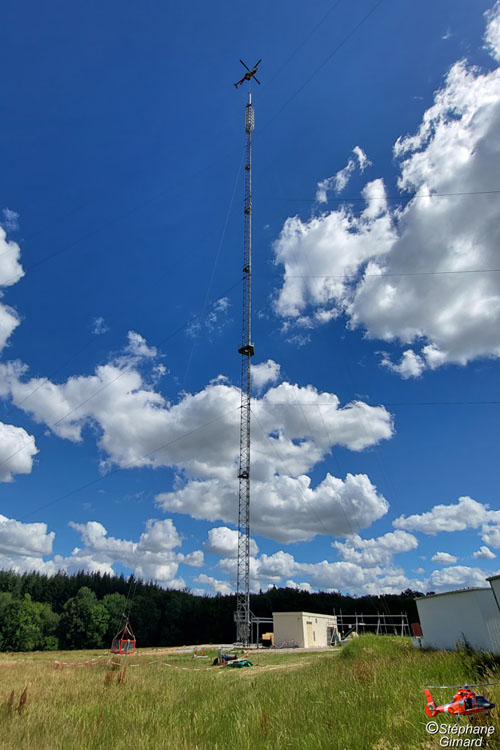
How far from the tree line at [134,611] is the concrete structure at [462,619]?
5390 cm

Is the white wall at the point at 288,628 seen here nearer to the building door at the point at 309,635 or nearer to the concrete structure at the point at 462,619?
the building door at the point at 309,635

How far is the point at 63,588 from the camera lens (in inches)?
3853

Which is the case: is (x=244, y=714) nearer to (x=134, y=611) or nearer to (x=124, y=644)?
(x=124, y=644)

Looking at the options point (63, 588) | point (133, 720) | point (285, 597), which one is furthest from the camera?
point (63, 588)

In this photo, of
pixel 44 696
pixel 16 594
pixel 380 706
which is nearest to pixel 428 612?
pixel 380 706

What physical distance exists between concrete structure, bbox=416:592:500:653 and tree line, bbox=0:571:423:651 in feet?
177

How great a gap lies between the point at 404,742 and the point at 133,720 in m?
6.12

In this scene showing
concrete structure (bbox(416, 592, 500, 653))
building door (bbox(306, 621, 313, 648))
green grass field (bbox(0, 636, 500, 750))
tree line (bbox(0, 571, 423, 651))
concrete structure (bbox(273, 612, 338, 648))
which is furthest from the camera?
tree line (bbox(0, 571, 423, 651))

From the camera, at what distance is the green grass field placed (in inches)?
275

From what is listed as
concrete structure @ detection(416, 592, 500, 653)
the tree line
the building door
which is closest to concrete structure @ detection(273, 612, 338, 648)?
the building door

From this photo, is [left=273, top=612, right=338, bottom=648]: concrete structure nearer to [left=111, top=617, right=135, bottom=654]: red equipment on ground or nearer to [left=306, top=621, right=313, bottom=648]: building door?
[left=306, top=621, right=313, bottom=648]: building door

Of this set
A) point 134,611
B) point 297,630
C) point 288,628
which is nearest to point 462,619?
point 297,630

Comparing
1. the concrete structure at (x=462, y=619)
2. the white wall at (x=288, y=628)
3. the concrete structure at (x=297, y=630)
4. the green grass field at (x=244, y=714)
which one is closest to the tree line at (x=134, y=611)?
the concrete structure at (x=297, y=630)

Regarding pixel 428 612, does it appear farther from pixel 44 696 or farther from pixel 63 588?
pixel 63 588
